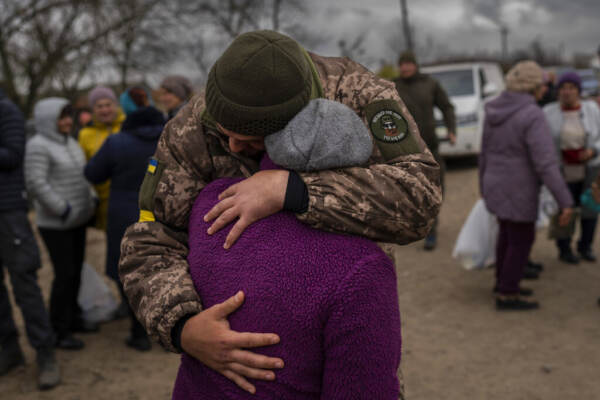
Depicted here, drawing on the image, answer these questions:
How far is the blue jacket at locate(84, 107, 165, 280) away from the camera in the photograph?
3.89 meters

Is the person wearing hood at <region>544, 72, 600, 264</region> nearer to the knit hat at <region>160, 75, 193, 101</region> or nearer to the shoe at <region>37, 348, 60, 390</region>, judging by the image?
the knit hat at <region>160, 75, 193, 101</region>

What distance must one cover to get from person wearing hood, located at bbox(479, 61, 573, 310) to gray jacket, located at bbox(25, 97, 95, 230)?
313 centimetres

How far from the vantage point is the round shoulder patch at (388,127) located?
1.34 m

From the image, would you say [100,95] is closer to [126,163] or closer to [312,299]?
[126,163]

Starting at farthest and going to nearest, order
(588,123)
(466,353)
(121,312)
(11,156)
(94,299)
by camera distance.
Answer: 1. (588,123)
2. (121,312)
3. (94,299)
4. (466,353)
5. (11,156)

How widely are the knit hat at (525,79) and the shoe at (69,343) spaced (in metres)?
3.85

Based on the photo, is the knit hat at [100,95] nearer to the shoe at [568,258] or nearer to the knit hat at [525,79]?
the knit hat at [525,79]

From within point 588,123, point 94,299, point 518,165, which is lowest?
point 94,299

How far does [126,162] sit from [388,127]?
9.55 feet

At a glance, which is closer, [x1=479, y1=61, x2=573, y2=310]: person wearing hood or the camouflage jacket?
the camouflage jacket

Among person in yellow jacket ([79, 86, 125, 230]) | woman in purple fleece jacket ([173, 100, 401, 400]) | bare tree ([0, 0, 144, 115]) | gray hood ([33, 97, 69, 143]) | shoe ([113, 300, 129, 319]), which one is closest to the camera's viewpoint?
woman in purple fleece jacket ([173, 100, 401, 400])

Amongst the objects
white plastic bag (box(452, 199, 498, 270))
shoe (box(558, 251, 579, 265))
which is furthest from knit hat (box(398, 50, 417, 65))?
shoe (box(558, 251, 579, 265))

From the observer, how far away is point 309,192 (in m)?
1.22

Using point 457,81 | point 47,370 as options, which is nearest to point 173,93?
point 47,370
